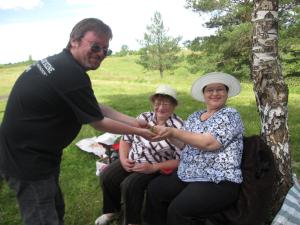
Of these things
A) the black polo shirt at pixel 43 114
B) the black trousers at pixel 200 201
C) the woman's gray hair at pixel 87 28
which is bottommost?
the black trousers at pixel 200 201

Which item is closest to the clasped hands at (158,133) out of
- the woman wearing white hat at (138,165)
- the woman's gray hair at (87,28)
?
the woman wearing white hat at (138,165)

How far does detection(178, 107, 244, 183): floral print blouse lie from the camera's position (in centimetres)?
364

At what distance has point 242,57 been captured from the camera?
25609 mm

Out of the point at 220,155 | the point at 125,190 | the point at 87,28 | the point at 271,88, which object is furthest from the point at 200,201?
the point at 87,28

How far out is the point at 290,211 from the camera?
368 centimetres

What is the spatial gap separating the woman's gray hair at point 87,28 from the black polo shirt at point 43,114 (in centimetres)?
14

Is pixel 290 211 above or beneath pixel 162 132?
beneath

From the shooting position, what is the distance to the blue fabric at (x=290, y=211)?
3.62 meters

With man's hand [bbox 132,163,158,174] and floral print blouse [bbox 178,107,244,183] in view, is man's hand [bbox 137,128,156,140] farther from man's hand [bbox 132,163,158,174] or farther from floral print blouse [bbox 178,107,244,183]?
man's hand [bbox 132,163,158,174]

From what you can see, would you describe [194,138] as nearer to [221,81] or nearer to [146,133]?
[146,133]

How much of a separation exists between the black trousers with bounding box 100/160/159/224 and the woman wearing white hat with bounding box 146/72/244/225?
181 millimetres

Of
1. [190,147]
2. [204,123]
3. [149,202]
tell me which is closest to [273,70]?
[204,123]

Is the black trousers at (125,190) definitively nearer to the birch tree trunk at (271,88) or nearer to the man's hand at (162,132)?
the man's hand at (162,132)

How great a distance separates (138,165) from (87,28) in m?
1.89
